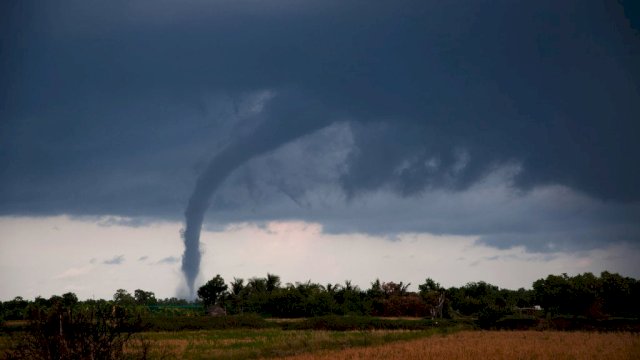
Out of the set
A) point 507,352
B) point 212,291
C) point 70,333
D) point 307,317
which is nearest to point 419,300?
point 307,317

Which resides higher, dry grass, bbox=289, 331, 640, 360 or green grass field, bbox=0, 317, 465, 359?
green grass field, bbox=0, 317, 465, 359

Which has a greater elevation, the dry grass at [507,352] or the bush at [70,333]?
the bush at [70,333]

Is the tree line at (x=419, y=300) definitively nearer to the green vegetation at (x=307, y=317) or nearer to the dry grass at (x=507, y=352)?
the green vegetation at (x=307, y=317)

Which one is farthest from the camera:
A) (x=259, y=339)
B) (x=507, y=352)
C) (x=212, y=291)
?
(x=212, y=291)

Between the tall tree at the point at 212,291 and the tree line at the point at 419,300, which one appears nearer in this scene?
the tree line at the point at 419,300

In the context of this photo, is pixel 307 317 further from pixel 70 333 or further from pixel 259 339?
pixel 70 333

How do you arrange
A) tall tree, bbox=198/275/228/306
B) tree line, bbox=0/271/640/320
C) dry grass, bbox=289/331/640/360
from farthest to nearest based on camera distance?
1. tall tree, bbox=198/275/228/306
2. tree line, bbox=0/271/640/320
3. dry grass, bbox=289/331/640/360

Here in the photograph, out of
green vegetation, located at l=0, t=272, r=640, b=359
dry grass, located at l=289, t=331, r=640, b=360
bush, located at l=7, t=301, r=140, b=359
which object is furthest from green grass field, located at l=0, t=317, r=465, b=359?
bush, located at l=7, t=301, r=140, b=359

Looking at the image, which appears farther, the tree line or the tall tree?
the tall tree

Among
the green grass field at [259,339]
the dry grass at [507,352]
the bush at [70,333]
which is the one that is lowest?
the dry grass at [507,352]

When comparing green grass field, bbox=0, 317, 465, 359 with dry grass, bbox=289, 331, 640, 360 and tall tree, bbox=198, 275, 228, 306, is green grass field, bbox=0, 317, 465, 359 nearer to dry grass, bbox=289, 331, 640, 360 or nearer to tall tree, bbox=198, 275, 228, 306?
dry grass, bbox=289, 331, 640, 360

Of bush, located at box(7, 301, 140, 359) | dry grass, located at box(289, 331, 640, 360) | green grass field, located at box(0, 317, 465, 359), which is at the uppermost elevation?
bush, located at box(7, 301, 140, 359)

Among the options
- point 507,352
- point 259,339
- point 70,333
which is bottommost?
point 507,352

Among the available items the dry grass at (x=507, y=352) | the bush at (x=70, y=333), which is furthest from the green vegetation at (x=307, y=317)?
the dry grass at (x=507, y=352)
